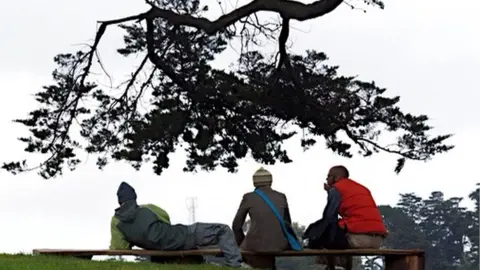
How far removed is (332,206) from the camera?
1081 cm

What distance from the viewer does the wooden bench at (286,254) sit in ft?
35.9

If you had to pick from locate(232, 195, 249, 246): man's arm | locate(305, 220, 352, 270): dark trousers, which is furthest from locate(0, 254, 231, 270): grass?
locate(305, 220, 352, 270): dark trousers

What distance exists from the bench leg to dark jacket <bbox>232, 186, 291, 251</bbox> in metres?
1.44

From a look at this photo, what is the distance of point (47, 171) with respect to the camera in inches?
670

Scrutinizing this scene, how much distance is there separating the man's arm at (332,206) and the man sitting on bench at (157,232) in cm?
107

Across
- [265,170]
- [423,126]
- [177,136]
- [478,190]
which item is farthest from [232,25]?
[478,190]

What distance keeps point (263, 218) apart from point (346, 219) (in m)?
0.95

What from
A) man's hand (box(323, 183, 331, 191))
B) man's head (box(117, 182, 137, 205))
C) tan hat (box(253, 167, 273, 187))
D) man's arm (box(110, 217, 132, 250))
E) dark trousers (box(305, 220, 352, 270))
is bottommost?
man's arm (box(110, 217, 132, 250))

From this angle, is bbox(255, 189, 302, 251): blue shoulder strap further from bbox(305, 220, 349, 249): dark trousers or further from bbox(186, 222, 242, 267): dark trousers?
bbox(186, 222, 242, 267): dark trousers

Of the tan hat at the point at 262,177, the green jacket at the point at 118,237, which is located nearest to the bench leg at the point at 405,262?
the tan hat at the point at 262,177

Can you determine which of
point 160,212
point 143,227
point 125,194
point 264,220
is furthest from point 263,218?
point 125,194

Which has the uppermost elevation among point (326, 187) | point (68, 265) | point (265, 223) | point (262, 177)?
point (262, 177)

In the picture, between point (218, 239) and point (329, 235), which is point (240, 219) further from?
point (329, 235)

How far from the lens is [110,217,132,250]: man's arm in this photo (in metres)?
10.9
